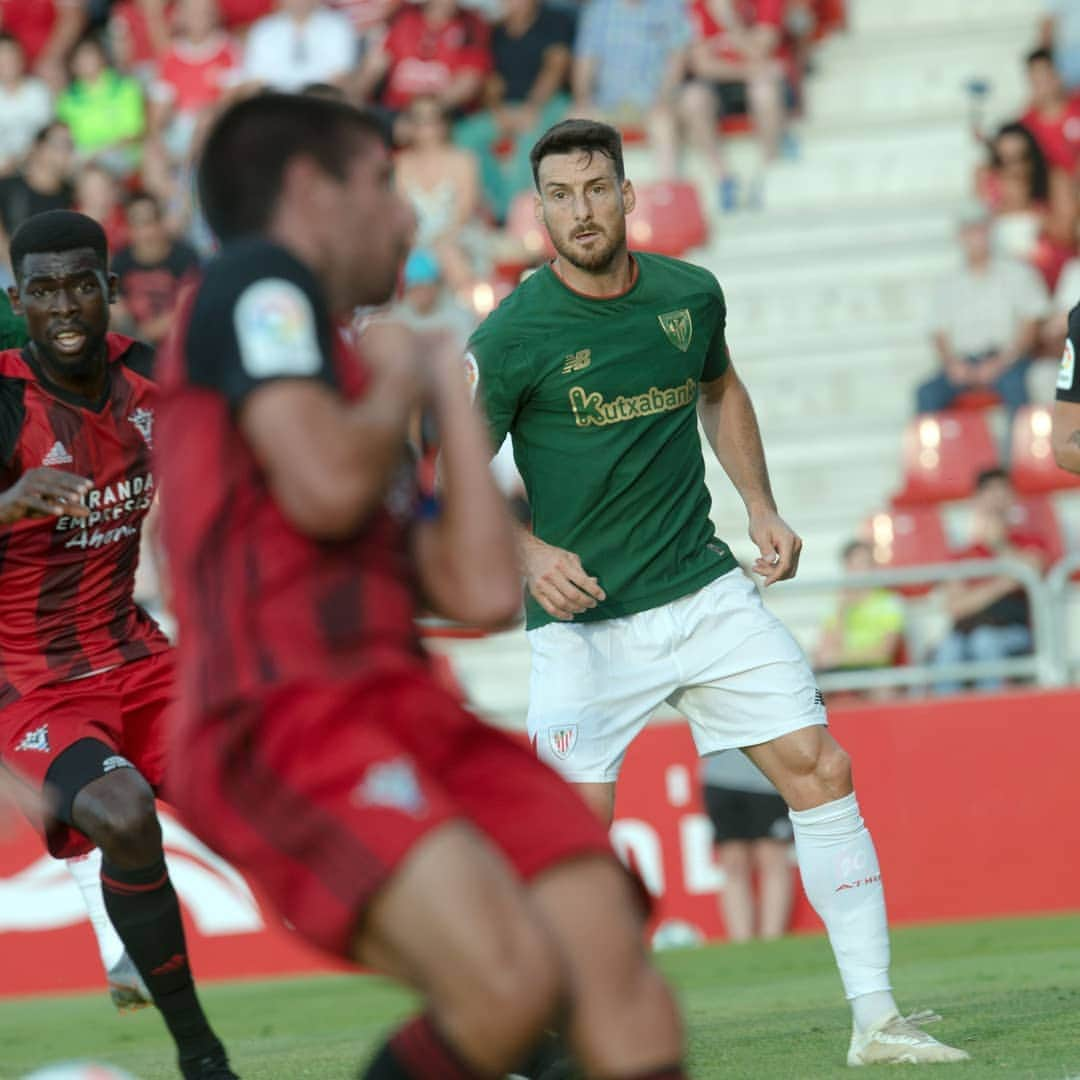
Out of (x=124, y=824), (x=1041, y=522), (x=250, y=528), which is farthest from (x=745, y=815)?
(x=250, y=528)

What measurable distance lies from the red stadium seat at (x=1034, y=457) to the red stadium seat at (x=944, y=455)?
19 centimetres

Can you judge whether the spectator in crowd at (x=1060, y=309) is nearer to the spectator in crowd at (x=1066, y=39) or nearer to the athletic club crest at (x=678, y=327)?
the spectator in crowd at (x=1066, y=39)

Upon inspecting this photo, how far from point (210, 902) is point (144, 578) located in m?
1.86

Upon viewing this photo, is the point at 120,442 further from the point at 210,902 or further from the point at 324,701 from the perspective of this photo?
A: the point at 210,902

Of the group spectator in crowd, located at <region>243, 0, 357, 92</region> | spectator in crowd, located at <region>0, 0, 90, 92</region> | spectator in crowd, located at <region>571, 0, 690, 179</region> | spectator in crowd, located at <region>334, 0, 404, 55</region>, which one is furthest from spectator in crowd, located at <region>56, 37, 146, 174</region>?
spectator in crowd, located at <region>571, 0, 690, 179</region>

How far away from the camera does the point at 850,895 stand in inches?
247

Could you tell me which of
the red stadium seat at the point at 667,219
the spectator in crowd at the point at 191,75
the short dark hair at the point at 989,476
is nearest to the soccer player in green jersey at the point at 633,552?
the short dark hair at the point at 989,476

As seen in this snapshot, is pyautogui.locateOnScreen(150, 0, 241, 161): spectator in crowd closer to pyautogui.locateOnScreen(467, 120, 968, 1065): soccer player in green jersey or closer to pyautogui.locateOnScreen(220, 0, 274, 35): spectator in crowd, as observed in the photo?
pyautogui.locateOnScreen(220, 0, 274, 35): spectator in crowd

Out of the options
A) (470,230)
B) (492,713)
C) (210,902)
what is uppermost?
(470,230)

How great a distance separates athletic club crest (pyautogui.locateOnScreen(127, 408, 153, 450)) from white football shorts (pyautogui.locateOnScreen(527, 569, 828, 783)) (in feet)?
4.44

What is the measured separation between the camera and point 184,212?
17.7m

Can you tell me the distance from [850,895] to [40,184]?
12561 mm

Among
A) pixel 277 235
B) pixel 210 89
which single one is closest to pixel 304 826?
pixel 277 235

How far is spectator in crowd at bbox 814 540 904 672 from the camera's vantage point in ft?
39.8
